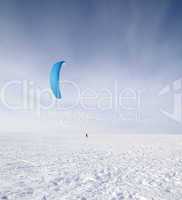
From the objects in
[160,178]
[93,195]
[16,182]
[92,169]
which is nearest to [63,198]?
[93,195]

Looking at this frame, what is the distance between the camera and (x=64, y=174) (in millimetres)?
6680

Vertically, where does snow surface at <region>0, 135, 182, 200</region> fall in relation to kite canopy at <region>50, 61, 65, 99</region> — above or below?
below

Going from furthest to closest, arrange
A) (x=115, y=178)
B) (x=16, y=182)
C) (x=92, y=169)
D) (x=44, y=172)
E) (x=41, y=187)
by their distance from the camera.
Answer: (x=92, y=169), (x=44, y=172), (x=115, y=178), (x=16, y=182), (x=41, y=187)

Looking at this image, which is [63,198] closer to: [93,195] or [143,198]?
[93,195]

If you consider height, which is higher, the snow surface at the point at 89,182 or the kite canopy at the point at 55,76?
the kite canopy at the point at 55,76

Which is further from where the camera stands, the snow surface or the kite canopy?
the kite canopy

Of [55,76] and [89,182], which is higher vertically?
[55,76]

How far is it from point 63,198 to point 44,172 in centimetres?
252

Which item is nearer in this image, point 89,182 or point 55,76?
point 89,182

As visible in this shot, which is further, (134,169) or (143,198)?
(134,169)

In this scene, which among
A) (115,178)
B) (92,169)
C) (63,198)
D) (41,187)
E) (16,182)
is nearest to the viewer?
(63,198)

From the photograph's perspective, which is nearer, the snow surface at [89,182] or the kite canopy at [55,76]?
the snow surface at [89,182]

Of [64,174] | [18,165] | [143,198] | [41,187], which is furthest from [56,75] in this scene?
[143,198]

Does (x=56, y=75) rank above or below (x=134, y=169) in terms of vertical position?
above
